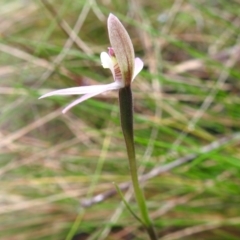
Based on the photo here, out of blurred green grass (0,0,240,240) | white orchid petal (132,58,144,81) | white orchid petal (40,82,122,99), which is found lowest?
white orchid petal (40,82,122,99)

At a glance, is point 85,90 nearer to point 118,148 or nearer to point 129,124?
point 129,124

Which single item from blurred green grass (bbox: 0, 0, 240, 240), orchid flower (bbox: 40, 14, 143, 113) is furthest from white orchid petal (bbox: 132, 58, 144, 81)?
blurred green grass (bbox: 0, 0, 240, 240)

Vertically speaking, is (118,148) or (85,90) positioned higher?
(118,148)

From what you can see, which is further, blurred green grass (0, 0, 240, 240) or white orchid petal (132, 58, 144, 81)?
blurred green grass (0, 0, 240, 240)

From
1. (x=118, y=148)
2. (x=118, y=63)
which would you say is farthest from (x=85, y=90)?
(x=118, y=148)

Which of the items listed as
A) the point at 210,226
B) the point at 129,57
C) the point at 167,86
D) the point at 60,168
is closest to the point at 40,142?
the point at 60,168

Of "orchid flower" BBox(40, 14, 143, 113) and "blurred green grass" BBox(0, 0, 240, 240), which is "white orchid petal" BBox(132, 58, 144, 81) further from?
"blurred green grass" BBox(0, 0, 240, 240)

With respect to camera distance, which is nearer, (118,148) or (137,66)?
(137,66)

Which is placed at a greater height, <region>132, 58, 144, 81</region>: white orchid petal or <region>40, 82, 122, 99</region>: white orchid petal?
<region>132, 58, 144, 81</region>: white orchid petal

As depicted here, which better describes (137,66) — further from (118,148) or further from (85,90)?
(118,148)
